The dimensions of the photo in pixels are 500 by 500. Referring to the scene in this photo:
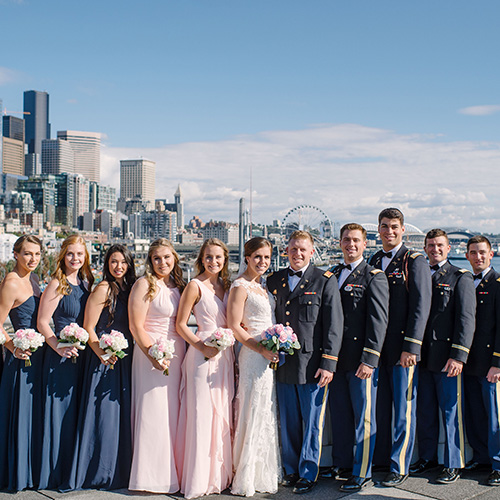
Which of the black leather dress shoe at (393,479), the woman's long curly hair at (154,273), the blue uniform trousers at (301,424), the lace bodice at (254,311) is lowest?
the black leather dress shoe at (393,479)

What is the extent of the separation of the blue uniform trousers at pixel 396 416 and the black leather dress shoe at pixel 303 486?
2.47 ft

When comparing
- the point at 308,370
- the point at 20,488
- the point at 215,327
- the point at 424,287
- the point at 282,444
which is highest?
the point at 424,287

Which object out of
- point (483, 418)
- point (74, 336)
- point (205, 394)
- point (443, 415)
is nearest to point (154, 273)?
point (74, 336)

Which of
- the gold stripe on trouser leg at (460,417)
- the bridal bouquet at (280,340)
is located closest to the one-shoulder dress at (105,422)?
the bridal bouquet at (280,340)

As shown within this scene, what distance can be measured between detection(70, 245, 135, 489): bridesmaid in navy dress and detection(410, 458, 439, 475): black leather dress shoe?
2614mm

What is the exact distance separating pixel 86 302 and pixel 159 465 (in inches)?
62.9

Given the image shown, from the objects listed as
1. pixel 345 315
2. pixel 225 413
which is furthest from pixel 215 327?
pixel 345 315

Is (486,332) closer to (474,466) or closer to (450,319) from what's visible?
(450,319)

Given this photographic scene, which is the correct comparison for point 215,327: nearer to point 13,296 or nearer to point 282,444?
point 282,444

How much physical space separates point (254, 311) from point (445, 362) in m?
1.82

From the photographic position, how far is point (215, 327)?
5246 mm

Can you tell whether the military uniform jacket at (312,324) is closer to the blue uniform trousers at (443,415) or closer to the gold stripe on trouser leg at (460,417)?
the blue uniform trousers at (443,415)

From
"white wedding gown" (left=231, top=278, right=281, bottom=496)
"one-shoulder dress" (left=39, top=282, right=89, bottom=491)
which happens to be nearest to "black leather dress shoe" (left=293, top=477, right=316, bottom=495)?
"white wedding gown" (left=231, top=278, right=281, bottom=496)

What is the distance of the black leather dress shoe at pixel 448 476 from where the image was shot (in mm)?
5164
